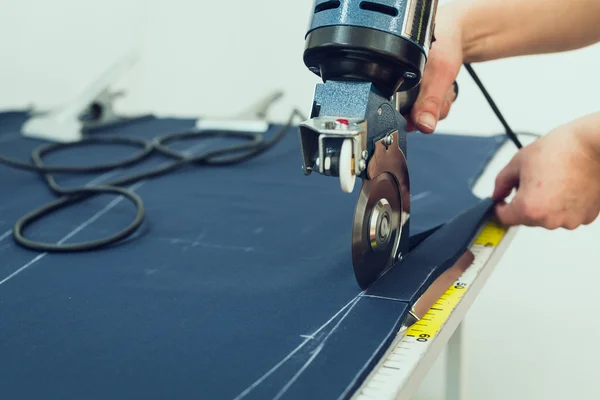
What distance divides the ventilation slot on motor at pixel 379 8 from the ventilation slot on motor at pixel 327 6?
23 millimetres

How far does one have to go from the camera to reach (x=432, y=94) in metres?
0.69

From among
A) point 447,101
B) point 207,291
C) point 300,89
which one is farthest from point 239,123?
point 207,291

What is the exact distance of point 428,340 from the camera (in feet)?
1.63

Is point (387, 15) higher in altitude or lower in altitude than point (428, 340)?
higher

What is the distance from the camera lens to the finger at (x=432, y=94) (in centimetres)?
68

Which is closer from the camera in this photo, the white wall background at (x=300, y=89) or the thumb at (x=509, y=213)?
the thumb at (x=509, y=213)

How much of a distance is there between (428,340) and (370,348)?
0.06 meters

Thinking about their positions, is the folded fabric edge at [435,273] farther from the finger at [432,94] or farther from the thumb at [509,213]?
the finger at [432,94]

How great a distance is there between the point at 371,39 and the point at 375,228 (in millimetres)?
162

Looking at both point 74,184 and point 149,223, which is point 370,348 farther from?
point 74,184

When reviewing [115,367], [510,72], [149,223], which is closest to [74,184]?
[149,223]

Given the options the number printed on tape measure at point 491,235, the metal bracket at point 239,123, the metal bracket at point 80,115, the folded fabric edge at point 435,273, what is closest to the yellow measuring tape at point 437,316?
the folded fabric edge at point 435,273

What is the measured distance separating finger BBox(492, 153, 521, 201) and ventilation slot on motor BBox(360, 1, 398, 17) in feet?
1.05

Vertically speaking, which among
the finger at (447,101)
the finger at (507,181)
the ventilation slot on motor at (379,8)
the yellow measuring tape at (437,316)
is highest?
the ventilation slot on motor at (379,8)
